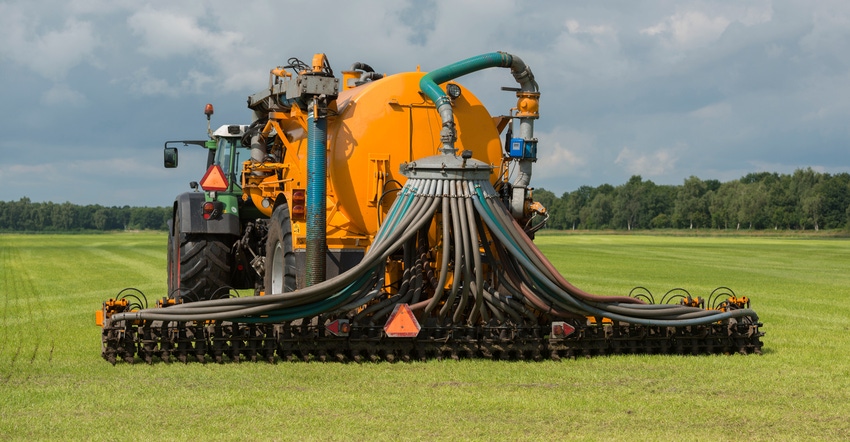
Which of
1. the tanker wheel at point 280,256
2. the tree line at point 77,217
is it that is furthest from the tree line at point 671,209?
the tanker wheel at point 280,256

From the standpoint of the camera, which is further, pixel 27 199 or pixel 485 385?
pixel 27 199

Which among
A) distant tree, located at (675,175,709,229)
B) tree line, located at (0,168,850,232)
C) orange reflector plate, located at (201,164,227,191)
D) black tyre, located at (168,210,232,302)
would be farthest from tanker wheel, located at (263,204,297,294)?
distant tree, located at (675,175,709,229)

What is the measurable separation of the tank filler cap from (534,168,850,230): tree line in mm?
89102

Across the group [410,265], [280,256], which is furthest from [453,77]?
[280,256]

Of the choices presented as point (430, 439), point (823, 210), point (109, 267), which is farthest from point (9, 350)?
point (823, 210)

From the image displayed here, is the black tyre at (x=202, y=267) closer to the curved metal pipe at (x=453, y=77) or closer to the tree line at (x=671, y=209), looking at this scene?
the curved metal pipe at (x=453, y=77)

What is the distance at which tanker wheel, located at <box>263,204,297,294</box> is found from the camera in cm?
1013

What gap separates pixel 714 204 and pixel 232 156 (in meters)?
120

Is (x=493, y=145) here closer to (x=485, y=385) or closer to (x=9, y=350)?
(x=485, y=385)

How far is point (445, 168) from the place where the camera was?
31.4ft

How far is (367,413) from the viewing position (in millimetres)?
7223

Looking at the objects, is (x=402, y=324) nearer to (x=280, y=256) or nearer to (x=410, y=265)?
(x=410, y=265)

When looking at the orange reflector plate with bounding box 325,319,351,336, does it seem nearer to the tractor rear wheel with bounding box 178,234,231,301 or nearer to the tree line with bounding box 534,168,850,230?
the tractor rear wheel with bounding box 178,234,231,301

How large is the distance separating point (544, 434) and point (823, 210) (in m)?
115
